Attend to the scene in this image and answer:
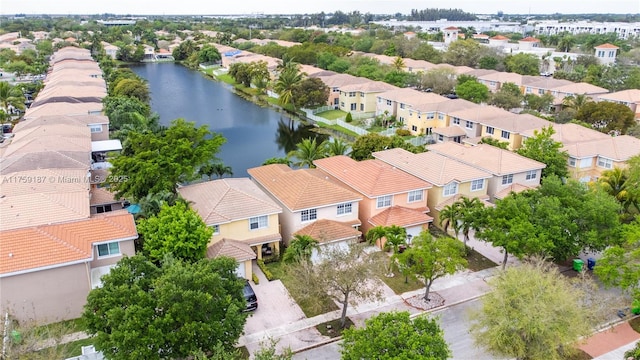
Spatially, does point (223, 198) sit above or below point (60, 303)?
above

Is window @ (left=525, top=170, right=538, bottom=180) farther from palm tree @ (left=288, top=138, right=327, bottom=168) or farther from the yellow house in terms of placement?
the yellow house

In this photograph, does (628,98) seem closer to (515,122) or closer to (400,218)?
(515,122)

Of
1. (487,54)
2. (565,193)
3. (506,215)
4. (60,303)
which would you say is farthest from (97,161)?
(487,54)

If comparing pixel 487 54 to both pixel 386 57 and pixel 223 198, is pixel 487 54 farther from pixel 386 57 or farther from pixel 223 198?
pixel 223 198

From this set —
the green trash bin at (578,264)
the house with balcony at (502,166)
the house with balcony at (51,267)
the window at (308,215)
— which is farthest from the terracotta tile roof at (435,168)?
the house with balcony at (51,267)

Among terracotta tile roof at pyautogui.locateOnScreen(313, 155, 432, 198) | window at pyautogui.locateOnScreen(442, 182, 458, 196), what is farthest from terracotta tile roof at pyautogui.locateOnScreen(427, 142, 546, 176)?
terracotta tile roof at pyautogui.locateOnScreen(313, 155, 432, 198)
